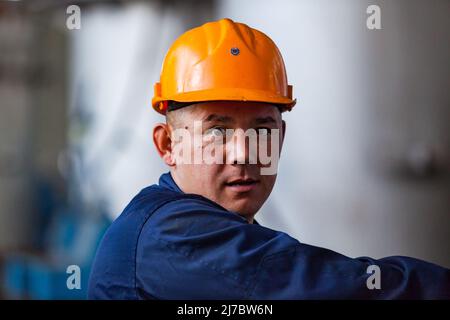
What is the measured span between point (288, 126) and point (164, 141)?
1301 millimetres

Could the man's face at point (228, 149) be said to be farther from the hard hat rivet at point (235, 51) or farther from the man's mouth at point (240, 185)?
the hard hat rivet at point (235, 51)

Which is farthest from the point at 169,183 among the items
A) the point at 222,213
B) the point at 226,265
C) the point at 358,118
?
the point at 358,118

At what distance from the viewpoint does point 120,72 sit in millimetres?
3145

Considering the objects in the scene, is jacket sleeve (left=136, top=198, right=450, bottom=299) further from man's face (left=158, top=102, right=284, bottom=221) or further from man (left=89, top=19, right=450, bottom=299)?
man's face (left=158, top=102, right=284, bottom=221)

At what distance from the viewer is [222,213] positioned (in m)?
1.32

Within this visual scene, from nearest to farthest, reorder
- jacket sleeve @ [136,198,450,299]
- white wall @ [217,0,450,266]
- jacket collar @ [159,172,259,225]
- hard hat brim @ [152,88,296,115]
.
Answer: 1. jacket sleeve @ [136,198,450,299]
2. hard hat brim @ [152,88,296,115]
3. jacket collar @ [159,172,259,225]
4. white wall @ [217,0,450,266]

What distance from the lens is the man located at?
126 cm

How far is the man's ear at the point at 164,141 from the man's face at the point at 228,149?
29mm

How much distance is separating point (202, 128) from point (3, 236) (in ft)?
8.19

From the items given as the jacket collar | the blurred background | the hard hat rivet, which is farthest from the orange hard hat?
the blurred background

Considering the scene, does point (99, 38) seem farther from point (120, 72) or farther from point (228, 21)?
point (228, 21)

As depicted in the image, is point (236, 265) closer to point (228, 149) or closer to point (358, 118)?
point (228, 149)

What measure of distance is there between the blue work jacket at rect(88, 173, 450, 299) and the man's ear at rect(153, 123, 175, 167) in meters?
0.22
